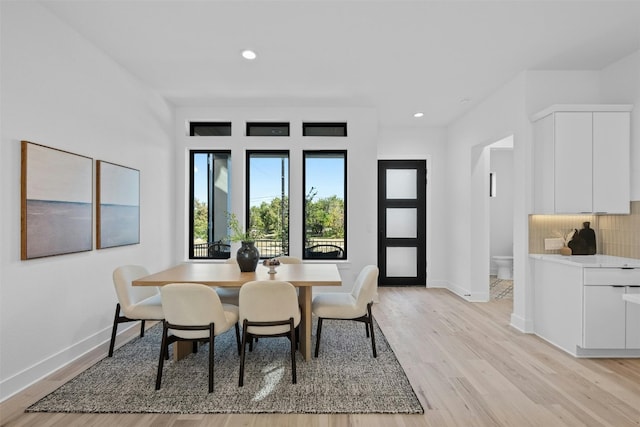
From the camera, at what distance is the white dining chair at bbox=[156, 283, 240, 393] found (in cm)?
245

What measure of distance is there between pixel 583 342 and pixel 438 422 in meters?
1.85

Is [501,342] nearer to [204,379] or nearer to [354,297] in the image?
[354,297]

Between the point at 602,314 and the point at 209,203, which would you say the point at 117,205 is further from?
the point at 602,314

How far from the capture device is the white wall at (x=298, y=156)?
5191 mm

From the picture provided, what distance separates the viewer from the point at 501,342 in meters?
3.52

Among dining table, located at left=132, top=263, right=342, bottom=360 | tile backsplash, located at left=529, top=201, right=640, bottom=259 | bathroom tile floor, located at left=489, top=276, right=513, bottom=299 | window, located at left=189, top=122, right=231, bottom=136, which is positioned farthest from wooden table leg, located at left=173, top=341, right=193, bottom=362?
bathroom tile floor, located at left=489, top=276, right=513, bottom=299

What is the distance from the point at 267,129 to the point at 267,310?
3.49 metres

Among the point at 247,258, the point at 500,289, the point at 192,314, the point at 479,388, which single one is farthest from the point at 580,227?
the point at 192,314

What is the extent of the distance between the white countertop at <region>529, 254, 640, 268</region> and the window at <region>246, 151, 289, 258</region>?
3320 mm

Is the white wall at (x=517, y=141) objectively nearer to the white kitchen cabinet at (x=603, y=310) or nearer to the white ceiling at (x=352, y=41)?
the white ceiling at (x=352, y=41)

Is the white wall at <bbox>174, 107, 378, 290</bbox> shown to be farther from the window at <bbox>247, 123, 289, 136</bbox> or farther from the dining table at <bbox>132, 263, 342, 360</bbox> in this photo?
the dining table at <bbox>132, 263, 342, 360</bbox>

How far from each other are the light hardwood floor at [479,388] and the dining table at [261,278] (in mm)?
853

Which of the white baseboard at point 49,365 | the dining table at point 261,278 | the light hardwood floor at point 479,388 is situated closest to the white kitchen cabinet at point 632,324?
the light hardwood floor at point 479,388

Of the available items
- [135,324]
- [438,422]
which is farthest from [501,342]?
[135,324]
